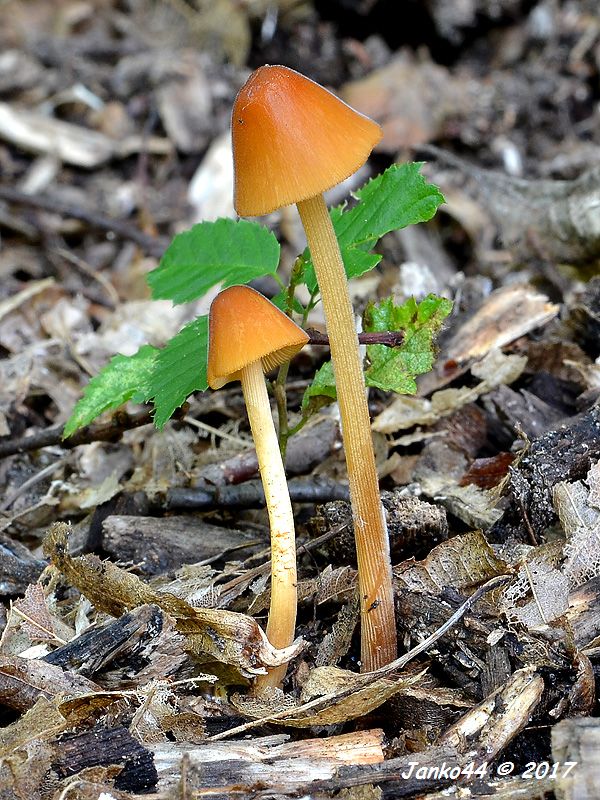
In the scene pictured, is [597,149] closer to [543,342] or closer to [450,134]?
[450,134]

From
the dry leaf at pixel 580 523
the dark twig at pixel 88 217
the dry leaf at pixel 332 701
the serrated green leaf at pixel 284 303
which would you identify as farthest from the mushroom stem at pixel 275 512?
the dark twig at pixel 88 217

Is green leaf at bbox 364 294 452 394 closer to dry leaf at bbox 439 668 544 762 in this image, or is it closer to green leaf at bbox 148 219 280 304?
green leaf at bbox 148 219 280 304

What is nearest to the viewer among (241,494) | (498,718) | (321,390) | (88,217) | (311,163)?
(311,163)

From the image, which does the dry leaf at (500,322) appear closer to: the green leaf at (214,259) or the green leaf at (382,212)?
the green leaf at (382,212)

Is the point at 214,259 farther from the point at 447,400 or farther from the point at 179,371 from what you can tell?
the point at 447,400

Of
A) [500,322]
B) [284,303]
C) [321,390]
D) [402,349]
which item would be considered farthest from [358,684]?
[500,322]

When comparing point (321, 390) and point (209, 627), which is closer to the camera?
point (209, 627)
